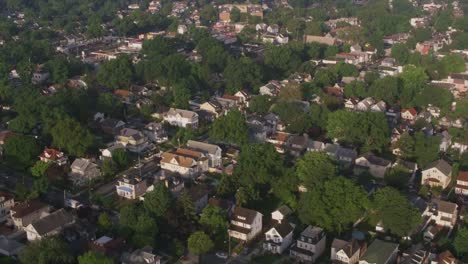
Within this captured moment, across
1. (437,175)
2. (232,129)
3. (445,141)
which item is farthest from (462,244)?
(232,129)

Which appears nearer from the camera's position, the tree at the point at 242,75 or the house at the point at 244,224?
the house at the point at 244,224

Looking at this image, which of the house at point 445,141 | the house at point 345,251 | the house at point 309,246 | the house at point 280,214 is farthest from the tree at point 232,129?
the house at point 445,141

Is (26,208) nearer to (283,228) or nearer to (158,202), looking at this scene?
(158,202)

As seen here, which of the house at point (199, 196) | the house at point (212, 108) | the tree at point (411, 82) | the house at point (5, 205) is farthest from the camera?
the tree at point (411, 82)

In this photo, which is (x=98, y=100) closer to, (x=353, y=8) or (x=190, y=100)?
(x=190, y=100)

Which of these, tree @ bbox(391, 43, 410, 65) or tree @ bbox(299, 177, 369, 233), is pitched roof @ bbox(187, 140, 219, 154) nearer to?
tree @ bbox(299, 177, 369, 233)

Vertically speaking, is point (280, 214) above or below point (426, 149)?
below

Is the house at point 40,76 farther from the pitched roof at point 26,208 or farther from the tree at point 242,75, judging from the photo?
the pitched roof at point 26,208

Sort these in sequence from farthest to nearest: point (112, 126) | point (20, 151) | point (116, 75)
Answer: point (116, 75) < point (112, 126) < point (20, 151)
